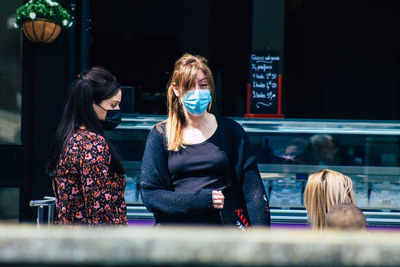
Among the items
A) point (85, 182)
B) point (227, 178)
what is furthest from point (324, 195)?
point (85, 182)

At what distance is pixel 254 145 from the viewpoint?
3.98 meters

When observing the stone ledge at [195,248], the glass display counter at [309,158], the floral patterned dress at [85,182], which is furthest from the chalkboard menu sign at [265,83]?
the stone ledge at [195,248]

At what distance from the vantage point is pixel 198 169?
212 centimetres

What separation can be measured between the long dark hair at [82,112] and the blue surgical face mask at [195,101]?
38cm

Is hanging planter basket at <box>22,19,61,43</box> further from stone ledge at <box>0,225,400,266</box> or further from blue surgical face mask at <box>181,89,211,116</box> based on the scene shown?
stone ledge at <box>0,225,400,266</box>

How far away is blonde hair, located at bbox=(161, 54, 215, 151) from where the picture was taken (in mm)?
2170

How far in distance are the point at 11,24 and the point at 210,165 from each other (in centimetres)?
281

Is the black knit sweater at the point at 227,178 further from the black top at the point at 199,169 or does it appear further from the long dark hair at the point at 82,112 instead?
the long dark hair at the point at 82,112

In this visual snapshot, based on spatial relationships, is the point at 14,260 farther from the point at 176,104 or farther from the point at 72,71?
the point at 72,71

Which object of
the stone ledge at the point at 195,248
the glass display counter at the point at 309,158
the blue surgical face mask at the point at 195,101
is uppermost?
the blue surgical face mask at the point at 195,101

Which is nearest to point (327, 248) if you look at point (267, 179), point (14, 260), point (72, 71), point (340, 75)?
point (14, 260)

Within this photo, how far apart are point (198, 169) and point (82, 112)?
0.59 metres

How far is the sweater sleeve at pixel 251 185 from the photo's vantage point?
2148mm

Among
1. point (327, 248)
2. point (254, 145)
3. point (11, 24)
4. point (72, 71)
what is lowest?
point (254, 145)
